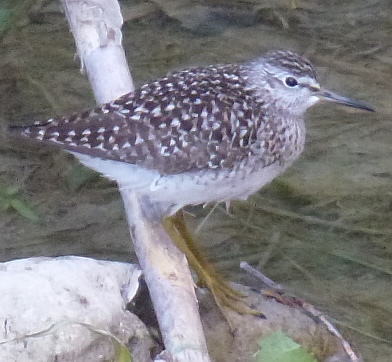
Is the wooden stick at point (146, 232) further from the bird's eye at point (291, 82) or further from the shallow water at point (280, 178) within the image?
the shallow water at point (280, 178)

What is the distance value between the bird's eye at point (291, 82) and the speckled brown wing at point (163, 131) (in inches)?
14.7

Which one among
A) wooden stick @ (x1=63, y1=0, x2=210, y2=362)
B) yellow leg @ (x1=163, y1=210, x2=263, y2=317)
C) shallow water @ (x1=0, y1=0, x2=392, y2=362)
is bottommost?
shallow water @ (x1=0, y1=0, x2=392, y2=362)

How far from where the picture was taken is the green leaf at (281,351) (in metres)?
3.07

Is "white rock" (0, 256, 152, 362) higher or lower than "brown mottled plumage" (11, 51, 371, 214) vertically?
lower

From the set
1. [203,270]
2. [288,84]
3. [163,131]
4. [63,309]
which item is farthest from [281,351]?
[288,84]

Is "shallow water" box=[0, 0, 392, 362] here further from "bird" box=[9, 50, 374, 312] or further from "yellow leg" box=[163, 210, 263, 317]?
"bird" box=[9, 50, 374, 312]

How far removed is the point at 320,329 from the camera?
3.73 m

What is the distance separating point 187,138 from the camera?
3.35 m

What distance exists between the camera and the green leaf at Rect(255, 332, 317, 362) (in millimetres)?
3074

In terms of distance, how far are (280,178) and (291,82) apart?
5.21 feet

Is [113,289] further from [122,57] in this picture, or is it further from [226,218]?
[226,218]

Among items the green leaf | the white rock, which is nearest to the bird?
the white rock

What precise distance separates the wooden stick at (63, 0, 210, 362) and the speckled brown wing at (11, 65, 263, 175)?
1.00 ft

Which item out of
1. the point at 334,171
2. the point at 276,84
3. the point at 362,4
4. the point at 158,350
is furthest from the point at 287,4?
the point at 158,350
